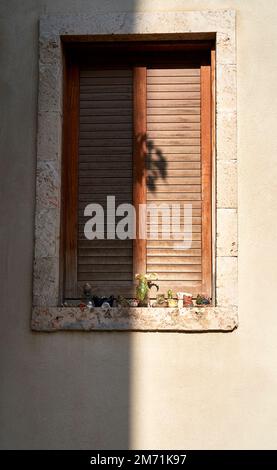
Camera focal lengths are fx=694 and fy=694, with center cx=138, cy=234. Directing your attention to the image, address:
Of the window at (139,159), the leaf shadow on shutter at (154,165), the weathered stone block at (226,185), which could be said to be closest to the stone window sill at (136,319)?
the window at (139,159)

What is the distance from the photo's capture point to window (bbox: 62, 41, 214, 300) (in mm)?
4566

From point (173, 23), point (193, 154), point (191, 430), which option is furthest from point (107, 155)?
point (191, 430)

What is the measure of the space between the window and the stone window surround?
0.19 metres

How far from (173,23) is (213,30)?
0.26m

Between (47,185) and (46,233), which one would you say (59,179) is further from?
(46,233)

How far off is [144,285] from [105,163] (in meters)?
0.88

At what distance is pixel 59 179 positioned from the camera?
4441mm

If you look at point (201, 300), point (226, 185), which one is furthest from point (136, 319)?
point (226, 185)

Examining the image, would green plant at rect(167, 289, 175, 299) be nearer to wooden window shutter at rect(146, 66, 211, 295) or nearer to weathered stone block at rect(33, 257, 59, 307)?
wooden window shutter at rect(146, 66, 211, 295)

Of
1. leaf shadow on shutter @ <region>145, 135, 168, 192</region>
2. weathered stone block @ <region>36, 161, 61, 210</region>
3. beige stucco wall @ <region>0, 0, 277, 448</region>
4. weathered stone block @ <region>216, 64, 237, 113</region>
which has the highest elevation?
weathered stone block @ <region>216, 64, 237, 113</region>

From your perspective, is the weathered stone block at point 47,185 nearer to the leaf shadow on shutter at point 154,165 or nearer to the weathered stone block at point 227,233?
the leaf shadow on shutter at point 154,165

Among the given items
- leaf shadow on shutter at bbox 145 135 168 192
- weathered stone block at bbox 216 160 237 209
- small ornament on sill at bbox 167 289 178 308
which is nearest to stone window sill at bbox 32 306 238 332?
small ornament on sill at bbox 167 289 178 308
